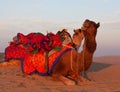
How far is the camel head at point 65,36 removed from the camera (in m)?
8.83

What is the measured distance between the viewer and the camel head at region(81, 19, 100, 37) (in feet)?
27.6

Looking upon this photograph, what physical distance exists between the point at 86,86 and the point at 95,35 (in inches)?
62.1

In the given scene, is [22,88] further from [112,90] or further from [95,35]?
[95,35]

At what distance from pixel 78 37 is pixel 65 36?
503 mm

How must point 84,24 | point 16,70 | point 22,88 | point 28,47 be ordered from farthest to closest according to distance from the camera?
point 16,70
point 28,47
point 84,24
point 22,88

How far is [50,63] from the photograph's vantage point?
8711 mm

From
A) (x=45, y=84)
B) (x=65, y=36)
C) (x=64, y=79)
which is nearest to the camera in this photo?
(x=45, y=84)

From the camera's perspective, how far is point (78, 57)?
8.63 metres

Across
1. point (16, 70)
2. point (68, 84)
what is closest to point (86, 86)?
point (68, 84)

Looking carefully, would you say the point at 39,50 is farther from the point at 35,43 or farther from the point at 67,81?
the point at 67,81

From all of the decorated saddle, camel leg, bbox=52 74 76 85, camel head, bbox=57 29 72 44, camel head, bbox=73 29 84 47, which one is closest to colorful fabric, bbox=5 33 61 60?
the decorated saddle

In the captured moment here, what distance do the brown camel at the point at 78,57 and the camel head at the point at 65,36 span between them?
Result: 18 centimetres

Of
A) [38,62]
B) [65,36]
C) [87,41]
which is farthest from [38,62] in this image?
[87,41]

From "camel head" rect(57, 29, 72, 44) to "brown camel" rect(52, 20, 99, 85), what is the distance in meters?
0.18
